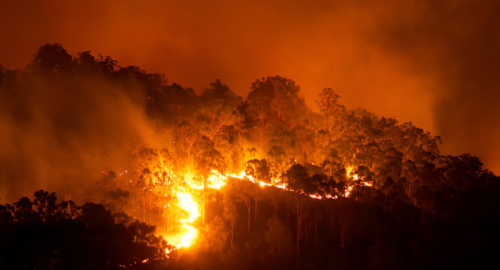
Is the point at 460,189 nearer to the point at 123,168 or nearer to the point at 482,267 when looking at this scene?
the point at 482,267

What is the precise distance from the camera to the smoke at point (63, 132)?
23.4 metres

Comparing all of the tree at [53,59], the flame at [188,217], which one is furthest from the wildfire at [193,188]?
the tree at [53,59]

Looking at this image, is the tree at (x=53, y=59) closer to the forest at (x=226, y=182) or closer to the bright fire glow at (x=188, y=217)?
the forest at (x=226, y=182)

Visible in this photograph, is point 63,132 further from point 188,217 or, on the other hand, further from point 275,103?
point 275,103

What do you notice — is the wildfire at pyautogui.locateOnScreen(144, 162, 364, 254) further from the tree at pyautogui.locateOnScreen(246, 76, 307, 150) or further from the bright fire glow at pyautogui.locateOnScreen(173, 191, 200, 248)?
the tree at pyautogui.locateOnScreen(246, 76, 307, 150)

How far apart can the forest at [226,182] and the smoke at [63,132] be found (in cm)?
8

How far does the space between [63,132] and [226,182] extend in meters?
10.4

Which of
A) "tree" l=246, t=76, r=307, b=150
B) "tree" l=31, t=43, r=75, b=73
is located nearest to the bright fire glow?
"tree" l=246, t=76, r=307, b=150

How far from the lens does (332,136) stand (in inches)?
1073

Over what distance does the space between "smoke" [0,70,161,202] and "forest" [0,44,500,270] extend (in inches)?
3.3

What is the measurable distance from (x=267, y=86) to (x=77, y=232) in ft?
57.3

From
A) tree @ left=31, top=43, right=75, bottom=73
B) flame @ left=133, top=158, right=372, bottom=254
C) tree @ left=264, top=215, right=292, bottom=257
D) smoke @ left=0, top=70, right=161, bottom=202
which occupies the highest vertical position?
tree @ left=31, top=43, right=75, bottom=73

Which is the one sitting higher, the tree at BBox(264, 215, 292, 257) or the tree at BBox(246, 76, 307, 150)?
the tree at BBox(246, 76, 307, 150)

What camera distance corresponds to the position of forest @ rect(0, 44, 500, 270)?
18453 mm
